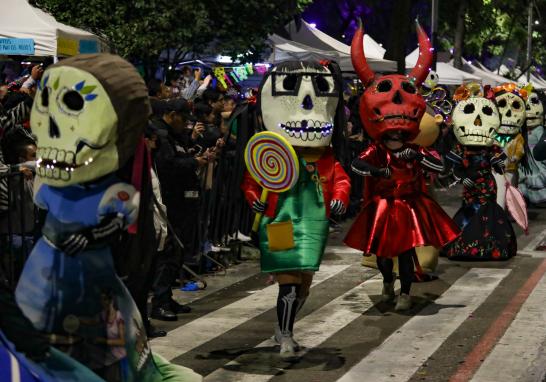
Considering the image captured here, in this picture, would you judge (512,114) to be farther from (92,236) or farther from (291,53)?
(92,236)

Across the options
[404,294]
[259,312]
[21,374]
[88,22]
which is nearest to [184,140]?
[259,312]

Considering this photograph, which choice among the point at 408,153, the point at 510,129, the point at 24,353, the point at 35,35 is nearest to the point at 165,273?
the point at 408,153

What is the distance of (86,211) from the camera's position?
5.71 metres

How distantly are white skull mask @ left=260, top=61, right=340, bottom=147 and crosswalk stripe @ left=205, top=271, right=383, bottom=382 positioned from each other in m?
1.63

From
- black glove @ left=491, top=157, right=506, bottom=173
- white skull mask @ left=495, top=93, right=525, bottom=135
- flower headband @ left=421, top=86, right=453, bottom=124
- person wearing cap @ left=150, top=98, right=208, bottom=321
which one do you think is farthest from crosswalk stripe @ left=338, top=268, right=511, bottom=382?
flower headband @ left=421, top=86, right=453, bottom=124

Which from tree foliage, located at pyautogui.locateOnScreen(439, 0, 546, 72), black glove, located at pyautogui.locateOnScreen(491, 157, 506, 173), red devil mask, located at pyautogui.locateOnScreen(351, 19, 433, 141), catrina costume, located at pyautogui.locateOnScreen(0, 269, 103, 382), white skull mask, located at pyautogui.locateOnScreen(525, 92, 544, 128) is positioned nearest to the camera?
catrina costume, located at pyautogui.locateOnScreen(0, 269, 103, 382)

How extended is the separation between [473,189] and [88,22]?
6.19 m

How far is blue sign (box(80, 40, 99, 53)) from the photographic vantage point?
14262 mm

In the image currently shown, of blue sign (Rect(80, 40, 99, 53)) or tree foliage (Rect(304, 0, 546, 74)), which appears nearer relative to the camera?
blue sign (Rect(80, 40, 99, 53))

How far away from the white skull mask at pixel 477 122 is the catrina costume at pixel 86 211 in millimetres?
8869

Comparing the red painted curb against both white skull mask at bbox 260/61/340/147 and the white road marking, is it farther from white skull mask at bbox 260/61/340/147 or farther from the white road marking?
the white road marking

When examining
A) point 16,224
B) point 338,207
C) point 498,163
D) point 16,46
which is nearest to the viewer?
point 338,207

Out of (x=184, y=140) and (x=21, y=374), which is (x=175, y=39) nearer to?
(x=184, y=140)

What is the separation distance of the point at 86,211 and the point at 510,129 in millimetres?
11963
